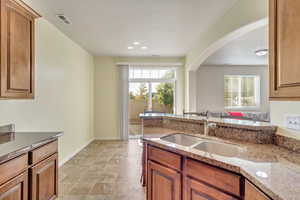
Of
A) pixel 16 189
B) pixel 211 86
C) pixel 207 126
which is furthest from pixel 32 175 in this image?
pixel 211 86

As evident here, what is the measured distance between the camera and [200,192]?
4.55 ft

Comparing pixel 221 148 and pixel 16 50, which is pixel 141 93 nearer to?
pixel 16 50

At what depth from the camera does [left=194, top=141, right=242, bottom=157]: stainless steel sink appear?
65.5 inches

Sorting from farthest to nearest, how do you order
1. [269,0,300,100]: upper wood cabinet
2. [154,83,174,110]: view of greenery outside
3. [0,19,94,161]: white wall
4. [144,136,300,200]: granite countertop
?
[154,83,174,110]: view of greenery outside < [0,19,94,161]: white wall < [269,0,300,100]: upper wood cabinet < [144,136,300,200]: granite countertop

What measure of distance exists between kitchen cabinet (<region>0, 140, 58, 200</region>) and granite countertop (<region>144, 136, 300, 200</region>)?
1258 mm

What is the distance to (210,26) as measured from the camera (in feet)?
11.5

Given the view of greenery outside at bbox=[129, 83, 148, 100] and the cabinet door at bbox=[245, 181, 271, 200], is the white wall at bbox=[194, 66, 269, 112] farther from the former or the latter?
the cabinet door at bbox=[245, 181, 271, 200]

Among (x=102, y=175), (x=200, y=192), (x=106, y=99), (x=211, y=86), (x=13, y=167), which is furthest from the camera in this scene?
(x=211, y=86)

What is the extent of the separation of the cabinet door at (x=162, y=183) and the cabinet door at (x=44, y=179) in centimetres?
109

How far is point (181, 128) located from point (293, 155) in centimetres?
133

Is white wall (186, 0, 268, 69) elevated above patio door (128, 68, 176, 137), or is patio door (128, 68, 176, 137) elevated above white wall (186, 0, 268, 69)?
white wall (186, 0, 268, 69)

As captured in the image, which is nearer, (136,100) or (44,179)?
(44,179)

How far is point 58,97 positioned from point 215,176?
134 inches

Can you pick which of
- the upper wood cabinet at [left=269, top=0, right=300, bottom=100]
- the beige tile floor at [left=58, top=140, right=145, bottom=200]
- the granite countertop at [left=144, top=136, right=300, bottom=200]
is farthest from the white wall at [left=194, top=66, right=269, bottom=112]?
the upper wood cabinet at [left=269, top=0, right=300, bottom=100]
